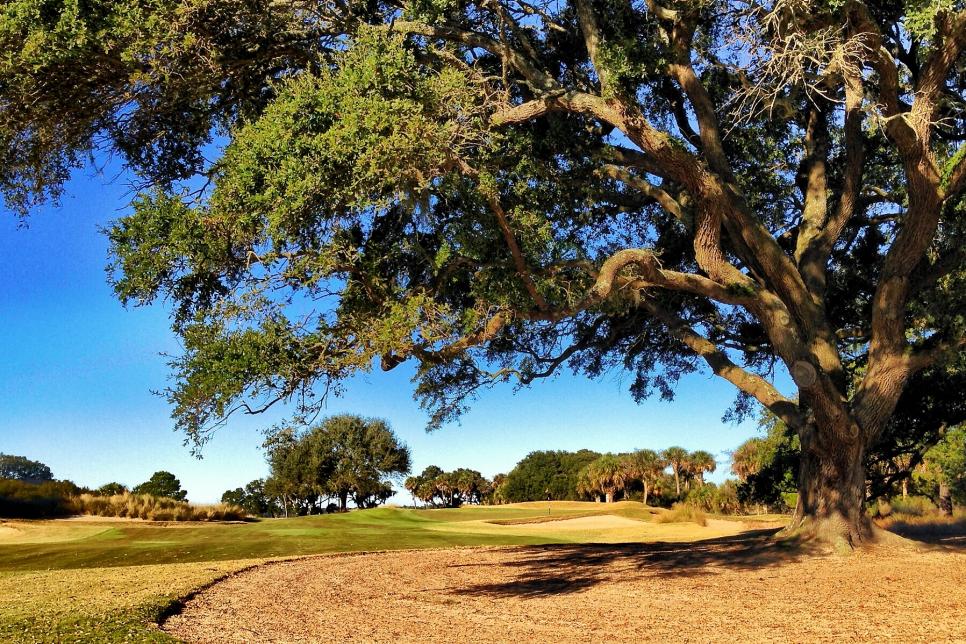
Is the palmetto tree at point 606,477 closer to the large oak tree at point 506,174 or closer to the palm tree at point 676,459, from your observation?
the palm tree at point 676,459

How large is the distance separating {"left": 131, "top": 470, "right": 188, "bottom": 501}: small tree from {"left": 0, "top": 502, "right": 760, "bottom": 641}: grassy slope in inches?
1454

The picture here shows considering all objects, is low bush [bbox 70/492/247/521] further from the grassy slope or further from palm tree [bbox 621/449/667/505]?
palm tree [bbox 621/449/667/505]

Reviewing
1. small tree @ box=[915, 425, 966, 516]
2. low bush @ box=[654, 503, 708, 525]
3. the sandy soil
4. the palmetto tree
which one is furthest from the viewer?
the palmetto tree

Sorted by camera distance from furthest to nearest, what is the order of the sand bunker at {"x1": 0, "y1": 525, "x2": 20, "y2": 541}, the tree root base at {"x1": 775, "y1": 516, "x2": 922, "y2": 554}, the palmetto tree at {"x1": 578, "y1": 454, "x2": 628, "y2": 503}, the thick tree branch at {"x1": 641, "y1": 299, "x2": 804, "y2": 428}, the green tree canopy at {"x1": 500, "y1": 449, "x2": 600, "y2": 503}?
the green tree canopy at {"x1": 500, "y1": 449, "x2": 600, "y2": 503} → the palmetto tree at {"x1": 578, "y1": 454, "x2": 628, "y2": 503} → the sand bunker at {"x1": 0, "y1": 525, "x2": 20, "y2": 541} → the thick tree branch at {"x1": 641, "y1": 299, "x2": 804, "y2": 428} → the tree root base at {"x1": 775, "y1": 516, "x2": 922, "y2": 554}

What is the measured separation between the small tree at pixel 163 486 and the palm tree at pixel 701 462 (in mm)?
44247

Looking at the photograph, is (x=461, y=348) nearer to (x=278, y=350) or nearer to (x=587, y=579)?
(x=278, y=350)

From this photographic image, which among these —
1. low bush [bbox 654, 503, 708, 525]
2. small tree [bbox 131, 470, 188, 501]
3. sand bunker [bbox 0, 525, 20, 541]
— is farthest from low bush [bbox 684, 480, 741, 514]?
small tree [bbox 131, 470, 188, 501]

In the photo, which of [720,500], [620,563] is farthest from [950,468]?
[620,563]

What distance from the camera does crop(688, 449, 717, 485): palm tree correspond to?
58.9 m

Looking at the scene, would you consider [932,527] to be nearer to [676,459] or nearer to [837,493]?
[837,493]

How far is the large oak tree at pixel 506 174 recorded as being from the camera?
392 inches

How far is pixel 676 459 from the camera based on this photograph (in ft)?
199

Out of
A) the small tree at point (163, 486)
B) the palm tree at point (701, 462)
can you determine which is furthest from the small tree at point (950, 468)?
the small tree at point (163, 486)

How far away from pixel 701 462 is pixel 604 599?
53527 mm
